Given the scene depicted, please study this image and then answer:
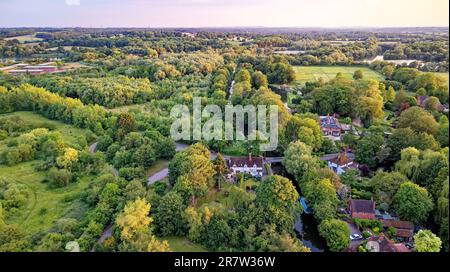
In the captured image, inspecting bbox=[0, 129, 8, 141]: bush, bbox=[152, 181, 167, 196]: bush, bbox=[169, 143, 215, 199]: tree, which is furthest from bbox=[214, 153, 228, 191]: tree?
bbox=[0, 129, 8, 141]: bush

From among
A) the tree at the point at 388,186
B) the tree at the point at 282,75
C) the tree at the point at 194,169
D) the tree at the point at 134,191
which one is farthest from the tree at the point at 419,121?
the tree at the point at 282,75

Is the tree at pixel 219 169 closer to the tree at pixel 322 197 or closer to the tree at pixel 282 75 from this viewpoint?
the tree at pixel 322 197

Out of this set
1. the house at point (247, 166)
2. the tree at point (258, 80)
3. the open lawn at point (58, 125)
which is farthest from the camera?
the tree at point (258, 80)

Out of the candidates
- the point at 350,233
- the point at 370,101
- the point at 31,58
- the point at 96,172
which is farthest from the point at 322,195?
the point at 31,58

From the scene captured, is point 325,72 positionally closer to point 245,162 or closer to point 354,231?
point 245,162

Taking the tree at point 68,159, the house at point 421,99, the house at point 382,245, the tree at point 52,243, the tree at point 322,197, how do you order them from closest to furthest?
1. the tree at point 52,243
2. the house at point 382,245
3. the tree at point 322,197
4. the tree at point 68,159
5. the house at point 421,99

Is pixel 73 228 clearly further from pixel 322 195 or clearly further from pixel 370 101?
pixel 370 101

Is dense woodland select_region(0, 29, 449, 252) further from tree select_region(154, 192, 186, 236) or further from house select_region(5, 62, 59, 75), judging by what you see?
house select_region(5, 62, 59, 75)
